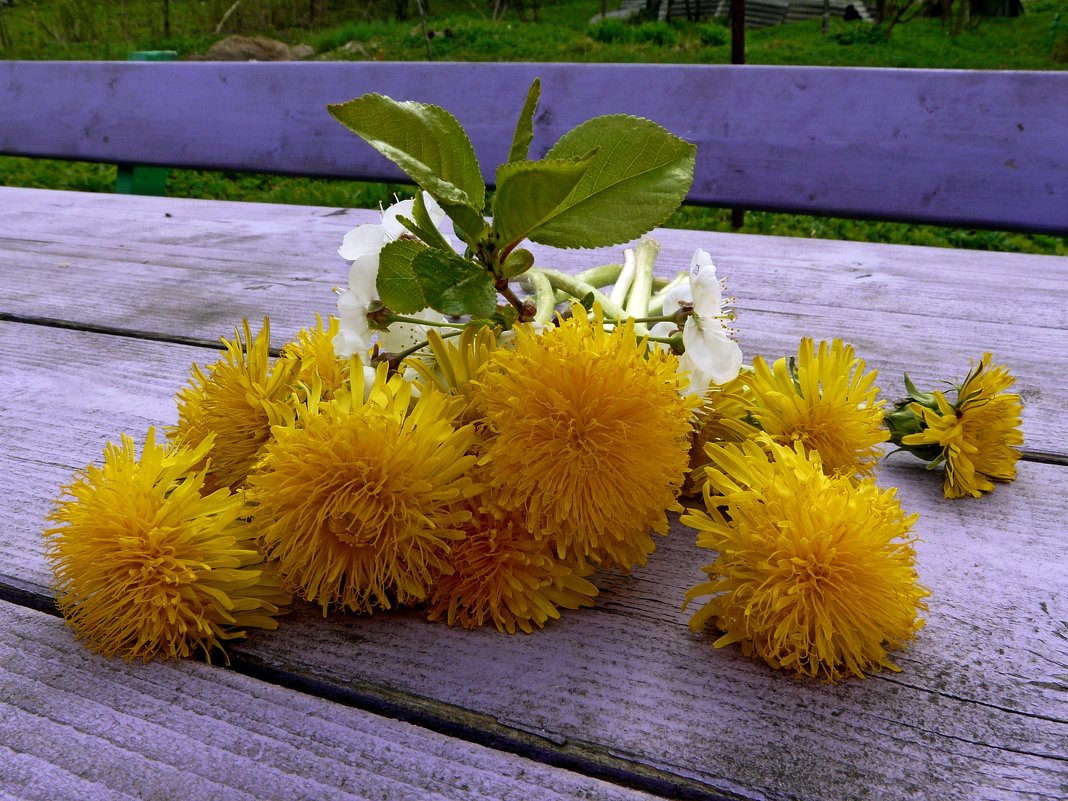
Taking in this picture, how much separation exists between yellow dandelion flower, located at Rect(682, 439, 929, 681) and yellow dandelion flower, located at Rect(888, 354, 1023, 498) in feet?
0.96

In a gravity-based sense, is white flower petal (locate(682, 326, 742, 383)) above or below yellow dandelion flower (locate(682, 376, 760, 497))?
above

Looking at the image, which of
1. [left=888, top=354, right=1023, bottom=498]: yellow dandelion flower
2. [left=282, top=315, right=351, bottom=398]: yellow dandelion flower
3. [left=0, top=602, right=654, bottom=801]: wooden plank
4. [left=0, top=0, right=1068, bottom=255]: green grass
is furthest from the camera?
[left=0, top=0, right=1068, bottom=255]: green grass

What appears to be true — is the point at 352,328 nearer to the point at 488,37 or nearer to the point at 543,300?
the point at 543,300

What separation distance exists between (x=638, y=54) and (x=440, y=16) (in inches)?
106

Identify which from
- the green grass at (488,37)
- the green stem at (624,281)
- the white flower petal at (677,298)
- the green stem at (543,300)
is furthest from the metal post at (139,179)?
the green grass at (488,37)

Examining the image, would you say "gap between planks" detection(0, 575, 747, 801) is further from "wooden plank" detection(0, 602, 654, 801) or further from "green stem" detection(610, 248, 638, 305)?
"green stem" detection(610, 248, 638, 305)

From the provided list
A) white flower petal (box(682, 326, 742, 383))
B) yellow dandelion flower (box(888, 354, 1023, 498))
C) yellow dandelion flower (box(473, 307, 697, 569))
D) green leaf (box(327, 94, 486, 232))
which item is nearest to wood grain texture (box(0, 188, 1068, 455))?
yellow dandelion flower (box(888, 354, 1023, 498))

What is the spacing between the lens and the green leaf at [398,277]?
0.60m

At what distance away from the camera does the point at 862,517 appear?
21.5 inches

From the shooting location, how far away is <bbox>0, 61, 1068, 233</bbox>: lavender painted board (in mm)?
1751

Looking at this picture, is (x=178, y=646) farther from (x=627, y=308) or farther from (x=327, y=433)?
(x=627, y=308)

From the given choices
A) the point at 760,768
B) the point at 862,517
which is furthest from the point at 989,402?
the point at 760,768

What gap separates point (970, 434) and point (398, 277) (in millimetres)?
564

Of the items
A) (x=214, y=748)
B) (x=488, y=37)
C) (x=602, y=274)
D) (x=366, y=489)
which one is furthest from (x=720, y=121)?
(x=488, y=37)
